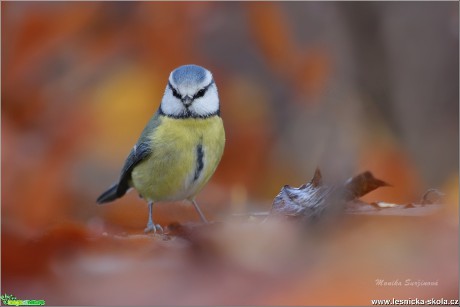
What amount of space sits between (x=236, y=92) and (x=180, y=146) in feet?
0.49

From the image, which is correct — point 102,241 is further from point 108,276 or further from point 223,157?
point 223,157

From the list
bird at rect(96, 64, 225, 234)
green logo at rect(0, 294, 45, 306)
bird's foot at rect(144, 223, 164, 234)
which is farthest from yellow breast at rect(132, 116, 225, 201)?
green logo at rect(0, 294, 45, 306)

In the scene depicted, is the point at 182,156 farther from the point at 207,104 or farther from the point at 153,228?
the point at 153,228

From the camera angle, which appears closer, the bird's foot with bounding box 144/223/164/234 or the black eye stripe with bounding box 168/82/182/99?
the bird's foot with bounding box 144/223/164/234

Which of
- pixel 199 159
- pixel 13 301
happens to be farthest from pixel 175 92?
pixel 13 301

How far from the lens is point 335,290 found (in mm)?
362

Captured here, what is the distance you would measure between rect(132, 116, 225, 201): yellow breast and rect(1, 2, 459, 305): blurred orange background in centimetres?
3

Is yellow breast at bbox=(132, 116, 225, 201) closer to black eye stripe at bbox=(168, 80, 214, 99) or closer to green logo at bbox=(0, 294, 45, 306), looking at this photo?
black eye stripe at bbox=(168, 80, 214, 99)

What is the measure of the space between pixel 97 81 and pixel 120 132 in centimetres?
9

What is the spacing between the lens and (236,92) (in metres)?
1.00

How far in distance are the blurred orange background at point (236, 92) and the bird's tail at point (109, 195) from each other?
2cm

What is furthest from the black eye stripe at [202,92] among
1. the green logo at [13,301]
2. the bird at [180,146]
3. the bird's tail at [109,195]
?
the green logo at [13,301]

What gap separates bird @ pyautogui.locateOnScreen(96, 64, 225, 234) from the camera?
90 centimetres

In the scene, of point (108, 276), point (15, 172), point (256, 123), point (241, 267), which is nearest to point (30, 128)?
point (15, 172)
